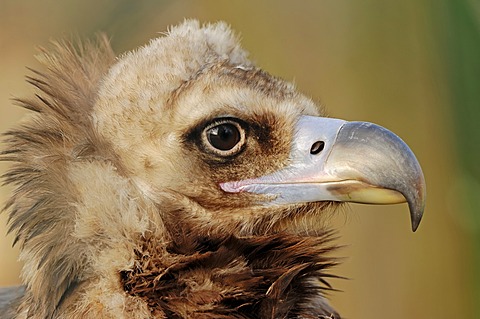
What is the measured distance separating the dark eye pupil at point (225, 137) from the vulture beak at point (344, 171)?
7cm

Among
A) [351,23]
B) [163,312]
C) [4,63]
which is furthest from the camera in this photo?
[4,63]

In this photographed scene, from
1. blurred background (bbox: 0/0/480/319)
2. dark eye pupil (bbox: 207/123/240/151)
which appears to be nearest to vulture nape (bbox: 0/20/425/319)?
dark eye pupil (bbox: 207/123/240/151)

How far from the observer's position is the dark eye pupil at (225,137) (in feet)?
5.05

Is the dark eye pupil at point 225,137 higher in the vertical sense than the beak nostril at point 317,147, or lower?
lower

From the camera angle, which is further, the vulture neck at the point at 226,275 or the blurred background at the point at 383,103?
the blurred background at the point at 383,103

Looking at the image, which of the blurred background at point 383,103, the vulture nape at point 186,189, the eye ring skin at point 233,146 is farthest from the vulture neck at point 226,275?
the blurred background at point 383,103

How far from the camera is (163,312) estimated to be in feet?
4.68

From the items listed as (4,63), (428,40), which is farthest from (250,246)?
(4,63)

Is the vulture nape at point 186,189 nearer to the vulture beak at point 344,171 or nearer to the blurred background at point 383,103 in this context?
the vulture beak at point 344,171

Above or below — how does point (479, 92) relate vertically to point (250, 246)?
above

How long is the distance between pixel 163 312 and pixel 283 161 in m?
0.34

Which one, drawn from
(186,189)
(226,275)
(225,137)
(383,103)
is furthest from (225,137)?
(383,103)

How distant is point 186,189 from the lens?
158cm

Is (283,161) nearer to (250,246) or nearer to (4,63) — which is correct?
(250,246)
